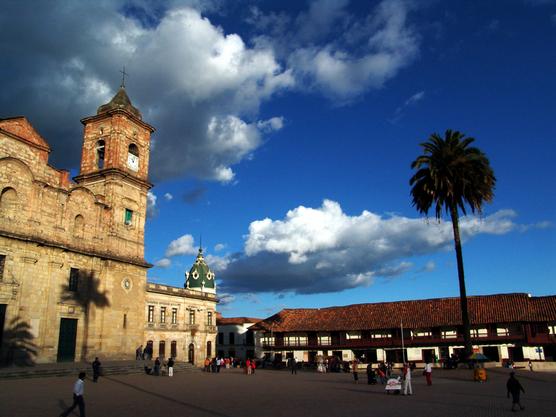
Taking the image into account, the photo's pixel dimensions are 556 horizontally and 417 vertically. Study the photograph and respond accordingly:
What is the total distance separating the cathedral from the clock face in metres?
0.11

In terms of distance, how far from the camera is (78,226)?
3547 cm

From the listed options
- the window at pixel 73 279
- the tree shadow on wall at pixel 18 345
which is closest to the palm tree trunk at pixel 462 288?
the window at pixel 73 279

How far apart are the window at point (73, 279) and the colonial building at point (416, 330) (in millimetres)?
32743

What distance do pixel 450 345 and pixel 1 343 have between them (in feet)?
140

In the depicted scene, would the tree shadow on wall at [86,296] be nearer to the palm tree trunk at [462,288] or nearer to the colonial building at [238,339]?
the palm tree trunk at [462,288]

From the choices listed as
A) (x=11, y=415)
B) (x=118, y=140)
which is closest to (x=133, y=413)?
(x=11, y=415)

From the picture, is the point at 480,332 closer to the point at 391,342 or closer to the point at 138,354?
the point at 391,342

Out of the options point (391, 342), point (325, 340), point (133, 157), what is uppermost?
point (133, 157)

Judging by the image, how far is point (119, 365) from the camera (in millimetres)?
31891

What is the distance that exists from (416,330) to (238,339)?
36857 millimetres

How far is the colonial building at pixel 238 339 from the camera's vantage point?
264 feet

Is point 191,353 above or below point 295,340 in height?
below

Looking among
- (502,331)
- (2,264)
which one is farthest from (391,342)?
(2,264)

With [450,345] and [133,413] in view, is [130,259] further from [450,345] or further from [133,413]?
[450,345]
